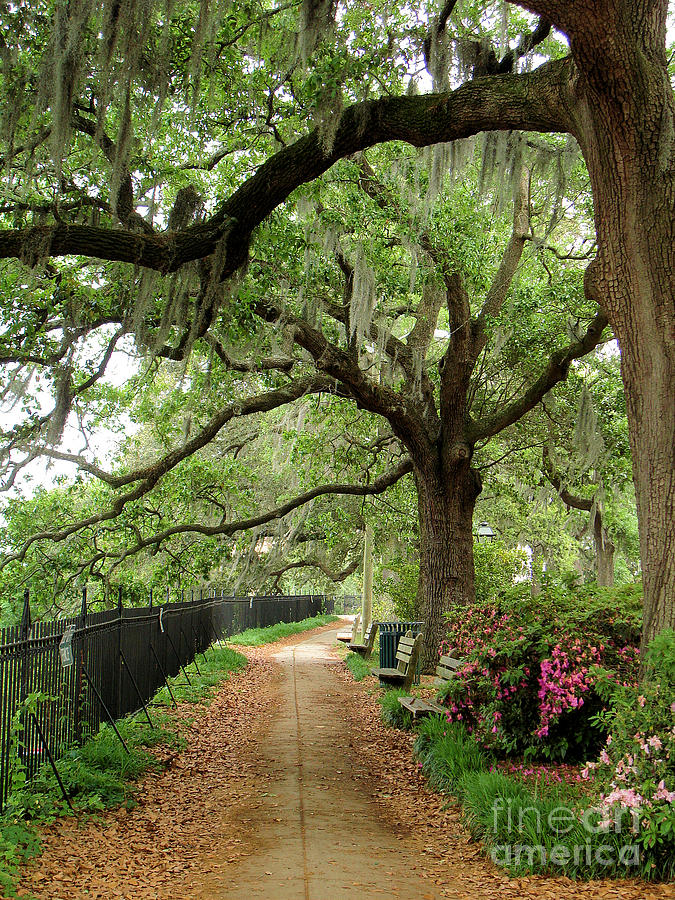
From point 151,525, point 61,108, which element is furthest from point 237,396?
point 61,108

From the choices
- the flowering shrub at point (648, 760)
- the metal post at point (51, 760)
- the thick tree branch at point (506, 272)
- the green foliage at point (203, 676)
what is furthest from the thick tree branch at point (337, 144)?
the green foliage at point (203, 676)

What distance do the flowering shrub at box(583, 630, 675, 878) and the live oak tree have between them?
74cm

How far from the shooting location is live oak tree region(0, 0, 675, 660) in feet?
18.5

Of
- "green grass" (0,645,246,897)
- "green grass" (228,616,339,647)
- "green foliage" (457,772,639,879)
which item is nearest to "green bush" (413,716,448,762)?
"green foliage" (457,772,639,879)

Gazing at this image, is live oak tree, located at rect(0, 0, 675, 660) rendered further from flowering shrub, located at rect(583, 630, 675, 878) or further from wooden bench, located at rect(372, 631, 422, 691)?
wooden bench, located at rect(372, 631, 422, 691)

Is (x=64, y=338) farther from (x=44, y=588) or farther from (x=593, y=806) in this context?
(x=593, y=806)

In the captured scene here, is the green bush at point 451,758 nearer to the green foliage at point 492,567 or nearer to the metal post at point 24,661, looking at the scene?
the metal post at point 24,661

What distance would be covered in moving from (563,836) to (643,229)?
4.17 meters

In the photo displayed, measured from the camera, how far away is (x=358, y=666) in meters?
15.3

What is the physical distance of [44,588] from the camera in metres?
12.7

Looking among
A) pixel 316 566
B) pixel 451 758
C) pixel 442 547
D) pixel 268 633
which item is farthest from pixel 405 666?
pixel 316 566

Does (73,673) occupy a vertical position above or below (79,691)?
above

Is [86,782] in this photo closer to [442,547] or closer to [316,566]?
[442,547]

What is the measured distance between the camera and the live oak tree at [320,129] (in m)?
5.62
